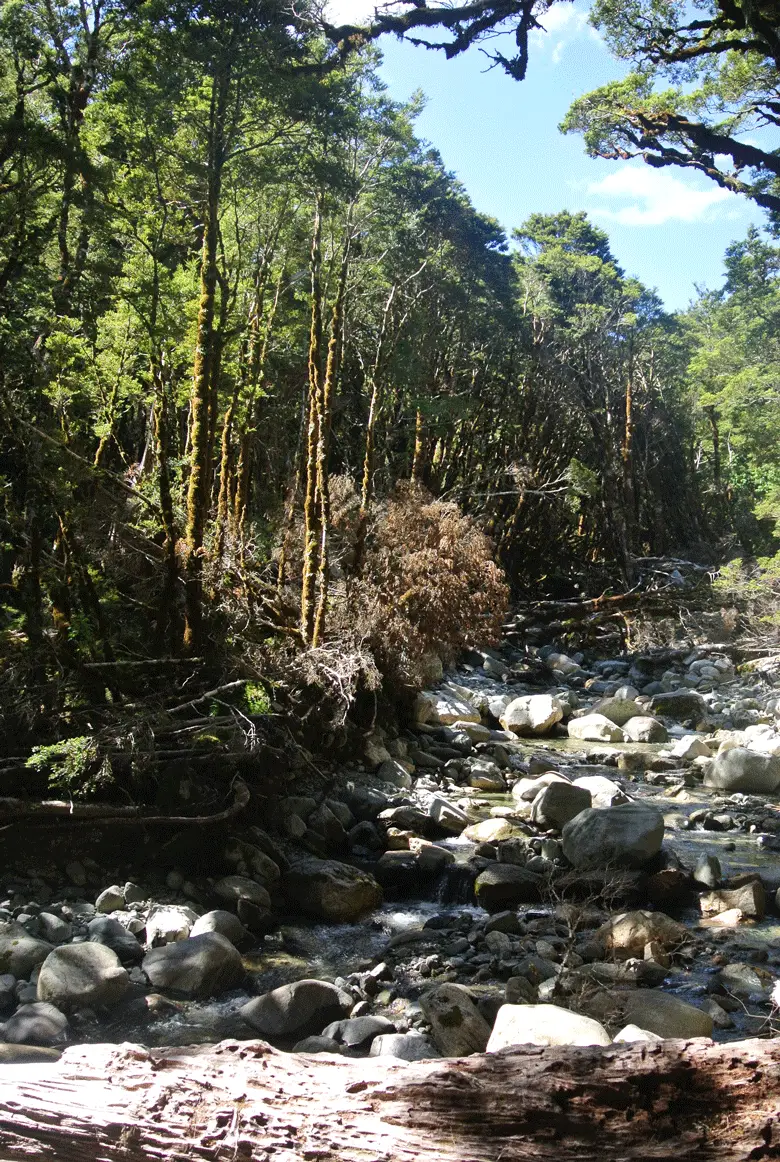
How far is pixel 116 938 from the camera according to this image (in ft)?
19.2

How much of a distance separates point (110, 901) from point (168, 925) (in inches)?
22.4

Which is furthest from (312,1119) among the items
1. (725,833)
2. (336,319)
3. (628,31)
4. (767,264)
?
(767,264)

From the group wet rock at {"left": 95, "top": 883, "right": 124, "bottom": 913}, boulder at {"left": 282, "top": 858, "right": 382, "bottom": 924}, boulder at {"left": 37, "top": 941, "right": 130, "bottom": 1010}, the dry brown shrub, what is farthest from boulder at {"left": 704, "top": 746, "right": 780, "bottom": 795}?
boulder at {"left": 37, "top": 941, "right": 130, "bottom": 1010}

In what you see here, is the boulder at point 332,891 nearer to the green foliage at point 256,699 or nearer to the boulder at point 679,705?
the green foliage at point 256,699

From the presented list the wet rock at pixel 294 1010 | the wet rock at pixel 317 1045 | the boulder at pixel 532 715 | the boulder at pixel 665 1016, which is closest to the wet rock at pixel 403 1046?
the wet rock at pixel 317 1045

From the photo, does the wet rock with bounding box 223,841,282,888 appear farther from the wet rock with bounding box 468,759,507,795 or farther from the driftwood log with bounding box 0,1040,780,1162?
the driftwood log with bounding box 0,1040,780,1162

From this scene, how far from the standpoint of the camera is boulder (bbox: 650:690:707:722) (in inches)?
574

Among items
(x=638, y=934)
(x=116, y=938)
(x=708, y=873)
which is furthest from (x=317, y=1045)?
(x=708, y=873)

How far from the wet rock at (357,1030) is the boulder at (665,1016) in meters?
1.29

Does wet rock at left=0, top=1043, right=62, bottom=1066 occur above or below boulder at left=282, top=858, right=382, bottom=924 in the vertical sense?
above

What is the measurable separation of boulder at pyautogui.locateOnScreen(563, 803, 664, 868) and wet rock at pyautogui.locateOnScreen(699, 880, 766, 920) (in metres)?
0.58

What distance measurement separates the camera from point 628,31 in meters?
10.9

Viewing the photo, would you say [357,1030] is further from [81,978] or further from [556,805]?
[556,805]

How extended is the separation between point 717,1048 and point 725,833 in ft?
23.4
